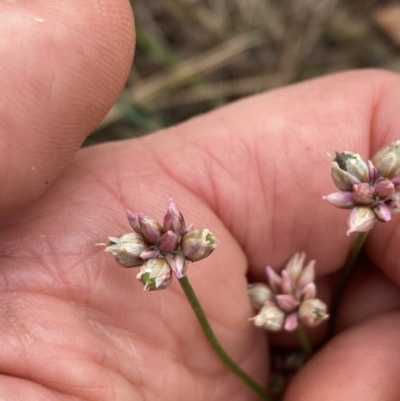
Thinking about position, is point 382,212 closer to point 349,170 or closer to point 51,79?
point 349,170

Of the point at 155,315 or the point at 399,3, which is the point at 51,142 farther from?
Answer: the point at 399,3

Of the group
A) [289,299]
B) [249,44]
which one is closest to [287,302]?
[289,299]

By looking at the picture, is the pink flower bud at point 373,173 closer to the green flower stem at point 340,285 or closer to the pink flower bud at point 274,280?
the green flower stem at point 340,285

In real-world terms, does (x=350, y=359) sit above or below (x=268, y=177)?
below

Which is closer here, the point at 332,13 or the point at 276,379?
the point at 276,379

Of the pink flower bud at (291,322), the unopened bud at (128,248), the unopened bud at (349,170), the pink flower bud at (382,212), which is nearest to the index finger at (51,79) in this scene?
the unopened bud at (128,248)

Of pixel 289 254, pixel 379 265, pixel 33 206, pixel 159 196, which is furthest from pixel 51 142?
pixel 379 265
